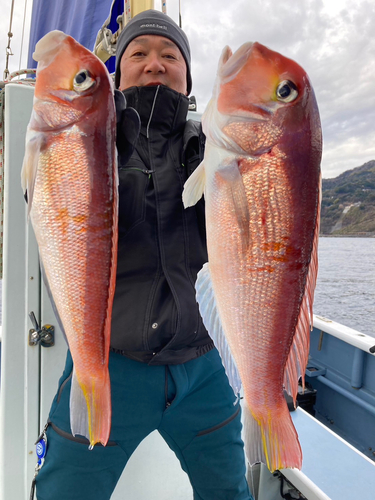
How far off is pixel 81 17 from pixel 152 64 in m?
2.59

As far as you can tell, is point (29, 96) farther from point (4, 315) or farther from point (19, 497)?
point (19, 497)

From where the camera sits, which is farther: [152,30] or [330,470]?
[330,470]

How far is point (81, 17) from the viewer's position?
358 centimetres

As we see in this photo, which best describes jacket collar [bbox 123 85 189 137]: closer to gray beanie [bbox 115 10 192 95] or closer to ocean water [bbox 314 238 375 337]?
gray beanie [bbox 115 10 192 95]

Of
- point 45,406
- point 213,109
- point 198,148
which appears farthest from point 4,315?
point 213,109

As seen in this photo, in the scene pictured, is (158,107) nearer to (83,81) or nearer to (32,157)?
(83,81)

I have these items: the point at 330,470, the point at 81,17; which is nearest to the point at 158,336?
the point at 330,470

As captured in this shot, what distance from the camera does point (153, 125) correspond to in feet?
5.49

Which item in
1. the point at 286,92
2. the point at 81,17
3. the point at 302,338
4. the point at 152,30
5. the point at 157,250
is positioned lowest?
the point at 302,338

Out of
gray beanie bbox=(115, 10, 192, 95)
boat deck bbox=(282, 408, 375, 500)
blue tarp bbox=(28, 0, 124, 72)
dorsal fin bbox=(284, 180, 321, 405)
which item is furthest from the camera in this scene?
blue tarp bbox=(28, 0, 124, 72)

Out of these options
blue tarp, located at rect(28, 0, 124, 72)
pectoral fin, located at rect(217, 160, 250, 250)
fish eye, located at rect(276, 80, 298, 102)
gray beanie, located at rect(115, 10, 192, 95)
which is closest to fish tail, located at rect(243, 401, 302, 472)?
pectoral fin, located at rect(217, 160, 250, 250)

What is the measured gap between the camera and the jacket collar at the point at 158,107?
1597 mm

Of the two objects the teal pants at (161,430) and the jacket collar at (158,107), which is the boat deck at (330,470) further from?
the jacket collar at (158,107)

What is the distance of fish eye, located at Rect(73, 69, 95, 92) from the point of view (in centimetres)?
104
